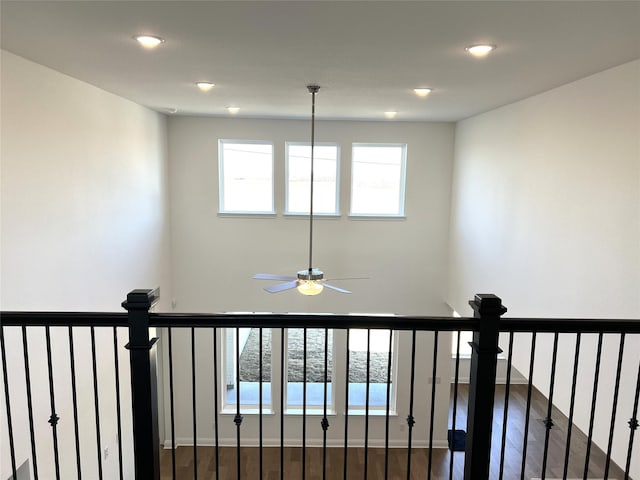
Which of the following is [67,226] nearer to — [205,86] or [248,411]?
[205,86]

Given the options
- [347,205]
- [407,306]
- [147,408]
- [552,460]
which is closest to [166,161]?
[347,205]

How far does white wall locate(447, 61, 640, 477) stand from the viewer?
3.37 metres

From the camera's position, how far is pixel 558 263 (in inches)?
166

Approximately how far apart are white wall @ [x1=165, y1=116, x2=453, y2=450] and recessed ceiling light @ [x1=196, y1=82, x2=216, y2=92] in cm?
266

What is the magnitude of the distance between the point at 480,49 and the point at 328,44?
996 mm

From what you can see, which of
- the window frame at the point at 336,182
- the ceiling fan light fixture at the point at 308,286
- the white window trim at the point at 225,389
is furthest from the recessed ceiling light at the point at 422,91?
the white window trim at the point at 225,389

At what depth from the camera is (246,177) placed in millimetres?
7465

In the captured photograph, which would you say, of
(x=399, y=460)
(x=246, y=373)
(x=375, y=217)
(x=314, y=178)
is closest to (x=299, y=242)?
(x=314, y=178)

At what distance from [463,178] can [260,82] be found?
3910 millimetres

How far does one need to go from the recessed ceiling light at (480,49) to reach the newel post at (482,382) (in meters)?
1.83

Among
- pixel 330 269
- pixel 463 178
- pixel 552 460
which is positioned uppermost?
pixel 463 178

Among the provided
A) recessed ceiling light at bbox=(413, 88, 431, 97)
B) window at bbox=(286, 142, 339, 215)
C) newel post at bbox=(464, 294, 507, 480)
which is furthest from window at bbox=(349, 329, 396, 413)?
newel post at bbox=(464, 294, 507, 480)

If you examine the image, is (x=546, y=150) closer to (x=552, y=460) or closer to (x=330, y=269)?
(x=330, y=269)

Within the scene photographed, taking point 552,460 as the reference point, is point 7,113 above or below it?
above
